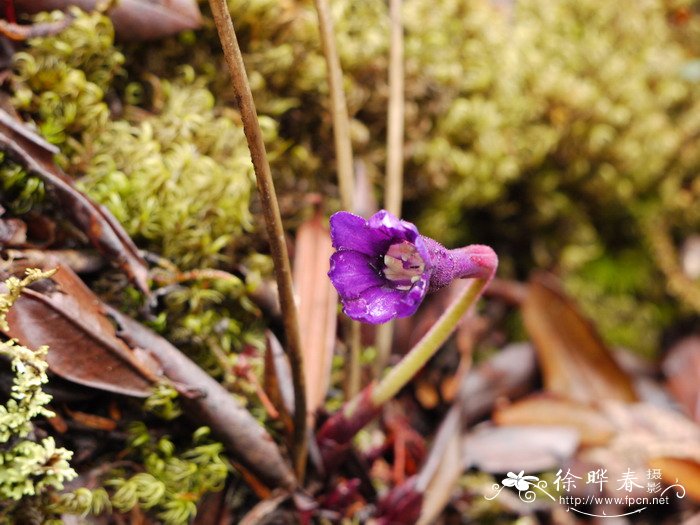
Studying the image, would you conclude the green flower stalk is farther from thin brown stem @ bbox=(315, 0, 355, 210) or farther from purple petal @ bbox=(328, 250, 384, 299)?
thin brown stem @ bbox=(315, 0, 355, 210)

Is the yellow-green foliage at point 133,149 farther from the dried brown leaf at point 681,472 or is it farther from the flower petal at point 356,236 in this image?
the dried brown leaf at point 681,472

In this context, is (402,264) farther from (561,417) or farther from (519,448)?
(561,417)

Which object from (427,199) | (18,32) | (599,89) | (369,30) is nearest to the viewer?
(18,32)

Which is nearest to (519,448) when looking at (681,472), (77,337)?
(681,472)

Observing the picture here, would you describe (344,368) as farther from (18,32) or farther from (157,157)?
(18,32)

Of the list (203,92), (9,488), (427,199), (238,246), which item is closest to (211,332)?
(238,246)

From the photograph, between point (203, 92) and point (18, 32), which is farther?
point (203, 92)

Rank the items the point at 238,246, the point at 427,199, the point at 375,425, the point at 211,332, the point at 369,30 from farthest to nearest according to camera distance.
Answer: the point at 427,199 → the point at 369,30 → the point at 375,425 → the point at 238,246 → the point at 211,332
